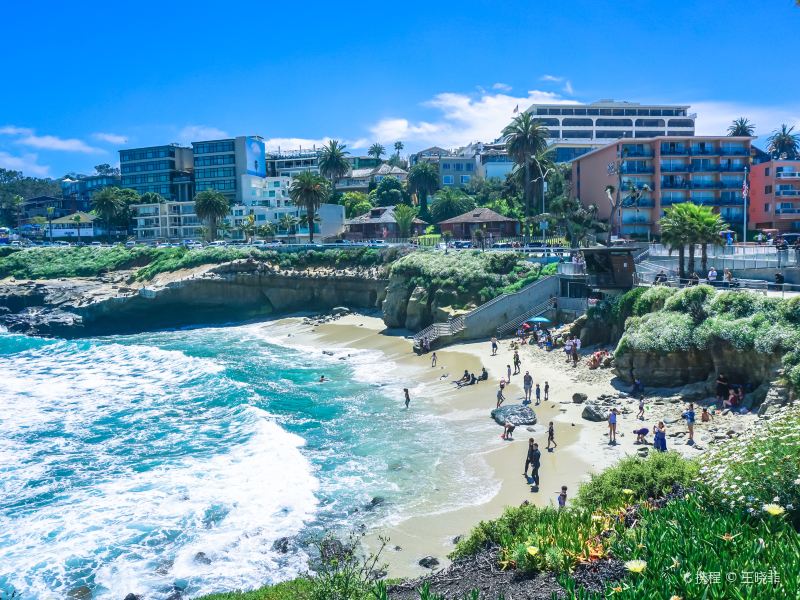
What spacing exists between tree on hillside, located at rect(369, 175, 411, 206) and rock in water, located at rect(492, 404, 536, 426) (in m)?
75.2

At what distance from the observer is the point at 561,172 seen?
258 ft

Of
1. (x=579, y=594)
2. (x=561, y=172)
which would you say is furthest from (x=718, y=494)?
(x=561, y=172)

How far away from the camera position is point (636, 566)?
10477 millimetres

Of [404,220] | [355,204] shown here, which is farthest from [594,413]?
[355,204]

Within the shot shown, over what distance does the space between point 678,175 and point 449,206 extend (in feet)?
113

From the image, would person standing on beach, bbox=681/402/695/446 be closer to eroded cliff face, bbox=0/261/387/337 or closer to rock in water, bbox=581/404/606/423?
rock in water, bbox=581/404/606/423

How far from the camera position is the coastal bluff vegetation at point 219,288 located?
5578 centimetres

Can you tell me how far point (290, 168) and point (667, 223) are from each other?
112 meters

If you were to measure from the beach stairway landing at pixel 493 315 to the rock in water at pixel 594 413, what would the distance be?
58.3ft

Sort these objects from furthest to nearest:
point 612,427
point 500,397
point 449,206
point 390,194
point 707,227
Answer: point 390,194, point 449,206, point 707,227, point 500,397, point 612,427

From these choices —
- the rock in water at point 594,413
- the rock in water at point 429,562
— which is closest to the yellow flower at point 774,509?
the rock in water at point 429,562

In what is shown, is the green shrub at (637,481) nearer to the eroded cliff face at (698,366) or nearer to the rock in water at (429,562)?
the rock in water at (429,562)

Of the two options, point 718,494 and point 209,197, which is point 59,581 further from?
point 209,197

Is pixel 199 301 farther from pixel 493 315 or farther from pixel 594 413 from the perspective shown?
pixel 594 413
